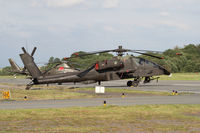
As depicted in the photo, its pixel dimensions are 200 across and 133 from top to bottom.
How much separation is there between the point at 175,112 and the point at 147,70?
20074mm

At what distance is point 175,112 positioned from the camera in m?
17.1

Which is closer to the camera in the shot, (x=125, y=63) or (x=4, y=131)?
(x=4, y=131)

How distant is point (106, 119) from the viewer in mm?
14891

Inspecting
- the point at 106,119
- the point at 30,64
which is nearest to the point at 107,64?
the point at 30,64

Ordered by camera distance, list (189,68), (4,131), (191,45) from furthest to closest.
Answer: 1. (191,45)
2. (189,68)
3. (4,131)

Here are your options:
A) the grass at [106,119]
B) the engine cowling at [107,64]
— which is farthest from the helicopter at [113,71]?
the grass at [106,119]

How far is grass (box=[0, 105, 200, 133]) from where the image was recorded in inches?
496

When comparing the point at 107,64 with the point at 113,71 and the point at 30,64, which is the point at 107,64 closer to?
the point at 113,71

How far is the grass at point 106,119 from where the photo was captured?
12.6 meters

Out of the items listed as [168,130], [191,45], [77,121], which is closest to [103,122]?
[77,121]

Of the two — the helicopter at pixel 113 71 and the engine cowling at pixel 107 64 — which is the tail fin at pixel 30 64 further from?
the engine cowling at pixel 107 64

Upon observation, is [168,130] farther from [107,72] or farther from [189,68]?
[189,68]

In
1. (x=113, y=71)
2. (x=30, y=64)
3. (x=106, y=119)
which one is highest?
(x=30, y=64)

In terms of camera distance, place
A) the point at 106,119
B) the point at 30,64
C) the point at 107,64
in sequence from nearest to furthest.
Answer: the point at 106,119 → the point at 30,64 → the point at 107,64
